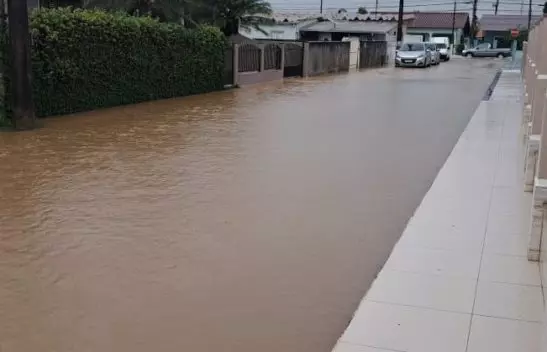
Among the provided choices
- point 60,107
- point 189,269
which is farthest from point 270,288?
point 60,107

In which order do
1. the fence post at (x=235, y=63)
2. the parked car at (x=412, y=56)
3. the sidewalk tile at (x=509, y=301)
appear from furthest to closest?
1. the parked car at (x=412, y=56)
2. the fence post at (x=235, y=63)
3. the sidewalk tile at (x=509, y=301)

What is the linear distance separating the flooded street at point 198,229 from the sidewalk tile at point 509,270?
2.67ft

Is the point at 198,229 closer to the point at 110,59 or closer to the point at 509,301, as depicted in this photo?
the point at 509,301

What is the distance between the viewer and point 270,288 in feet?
15.6

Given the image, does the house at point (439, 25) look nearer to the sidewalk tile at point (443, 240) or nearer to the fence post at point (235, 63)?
the fence post at point (235, 63)

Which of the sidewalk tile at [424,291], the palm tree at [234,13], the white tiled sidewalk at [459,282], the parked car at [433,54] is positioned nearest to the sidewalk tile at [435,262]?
the white tiled sidewalk at [459,282]

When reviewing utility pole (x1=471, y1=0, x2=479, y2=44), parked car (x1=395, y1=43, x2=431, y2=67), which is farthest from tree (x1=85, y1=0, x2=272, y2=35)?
utility pole (x1=471, y1=0, x2=479, y2=44)

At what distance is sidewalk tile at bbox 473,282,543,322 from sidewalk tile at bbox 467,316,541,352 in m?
0.10

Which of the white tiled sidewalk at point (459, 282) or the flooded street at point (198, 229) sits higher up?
the white tiled sidewalk at point (459, 282)

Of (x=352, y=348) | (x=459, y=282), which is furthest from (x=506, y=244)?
(x=352, y=348)

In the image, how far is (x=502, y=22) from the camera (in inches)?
3506

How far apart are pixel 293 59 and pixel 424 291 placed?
82.9 feet

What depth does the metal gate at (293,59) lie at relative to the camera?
93.4 feet

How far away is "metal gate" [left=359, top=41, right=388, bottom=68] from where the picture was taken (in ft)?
132
